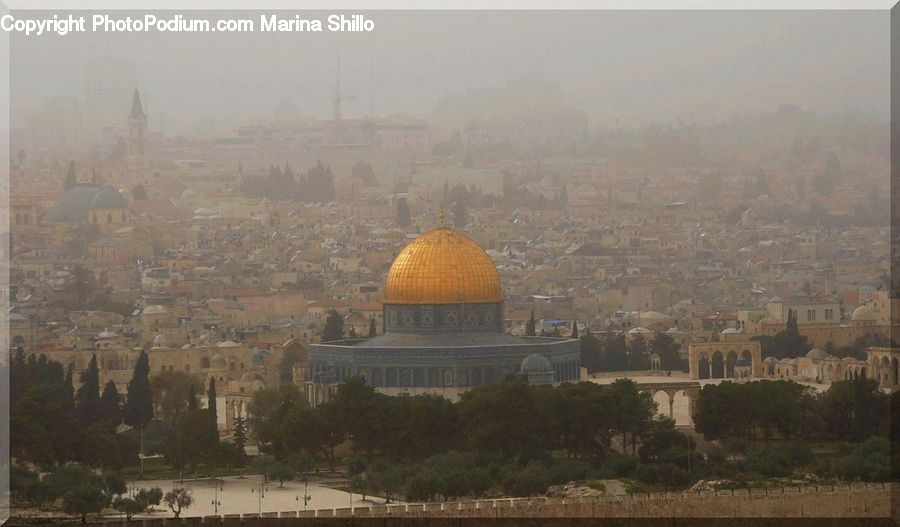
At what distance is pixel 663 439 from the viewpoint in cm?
3366

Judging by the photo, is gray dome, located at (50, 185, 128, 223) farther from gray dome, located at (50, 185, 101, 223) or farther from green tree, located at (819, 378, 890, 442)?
green tree, located at (819, 378, 890, 442)

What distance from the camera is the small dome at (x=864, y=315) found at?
50.8 metres

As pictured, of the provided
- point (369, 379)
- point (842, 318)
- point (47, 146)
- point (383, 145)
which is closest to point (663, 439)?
point (369, 379)

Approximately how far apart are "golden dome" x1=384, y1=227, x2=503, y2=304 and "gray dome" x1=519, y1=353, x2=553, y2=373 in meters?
1.87

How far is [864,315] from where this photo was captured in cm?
5125

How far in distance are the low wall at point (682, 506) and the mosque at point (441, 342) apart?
7.69 m

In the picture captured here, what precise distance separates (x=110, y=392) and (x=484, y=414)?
241 inches

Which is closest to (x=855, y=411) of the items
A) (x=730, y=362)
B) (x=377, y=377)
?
(x=377, y=377)

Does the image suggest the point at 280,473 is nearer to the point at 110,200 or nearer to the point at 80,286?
the point at 80,286

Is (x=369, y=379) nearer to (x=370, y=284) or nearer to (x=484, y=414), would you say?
(x=484, y=414)

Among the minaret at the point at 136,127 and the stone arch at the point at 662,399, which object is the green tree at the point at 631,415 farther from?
the minaret at the point at 136,127

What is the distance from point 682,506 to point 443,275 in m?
10.2

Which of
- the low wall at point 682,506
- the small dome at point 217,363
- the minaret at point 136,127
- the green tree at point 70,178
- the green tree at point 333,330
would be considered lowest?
the low wall at point 682,506

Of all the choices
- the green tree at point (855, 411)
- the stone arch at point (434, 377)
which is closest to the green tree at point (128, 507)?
the stone arch at point (434, 377)
